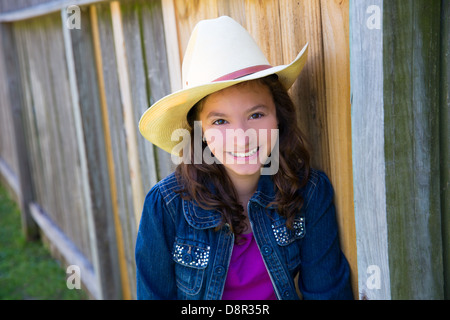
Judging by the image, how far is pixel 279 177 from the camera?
2.12 metres

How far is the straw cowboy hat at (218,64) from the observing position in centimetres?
186

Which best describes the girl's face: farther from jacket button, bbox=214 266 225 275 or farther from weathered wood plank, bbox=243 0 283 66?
jacket button, bbox=214 266 225 275

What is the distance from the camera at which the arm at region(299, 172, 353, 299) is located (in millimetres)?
2025

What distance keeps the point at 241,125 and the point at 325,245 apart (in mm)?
626

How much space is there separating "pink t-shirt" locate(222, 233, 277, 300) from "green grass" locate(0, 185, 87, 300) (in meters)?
2.58

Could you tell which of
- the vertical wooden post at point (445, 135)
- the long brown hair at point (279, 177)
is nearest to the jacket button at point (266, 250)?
the long brown hair at point (279, 177)

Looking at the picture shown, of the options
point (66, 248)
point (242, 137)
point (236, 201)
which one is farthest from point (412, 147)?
point (66, 248)

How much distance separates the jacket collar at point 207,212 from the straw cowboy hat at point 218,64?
0.43 metres

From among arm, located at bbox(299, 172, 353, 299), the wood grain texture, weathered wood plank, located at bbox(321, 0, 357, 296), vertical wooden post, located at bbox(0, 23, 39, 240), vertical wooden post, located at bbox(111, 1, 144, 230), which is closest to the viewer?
the wood grain texture

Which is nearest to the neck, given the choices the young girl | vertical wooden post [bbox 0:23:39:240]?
the young girl

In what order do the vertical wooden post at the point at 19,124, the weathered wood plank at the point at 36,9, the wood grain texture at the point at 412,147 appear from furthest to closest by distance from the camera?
the vertical wooden post at the point at 19,124 < the weathered wood plank at the point at 36,9 < the wood grain texture at the point at 412,147

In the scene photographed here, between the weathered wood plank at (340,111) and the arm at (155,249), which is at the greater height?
the weathered wood plank at (340,111)

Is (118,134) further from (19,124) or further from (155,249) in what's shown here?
(19,124)

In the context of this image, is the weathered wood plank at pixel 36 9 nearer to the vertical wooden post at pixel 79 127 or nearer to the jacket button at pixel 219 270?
the vertical wooden post at pixel 79 127
